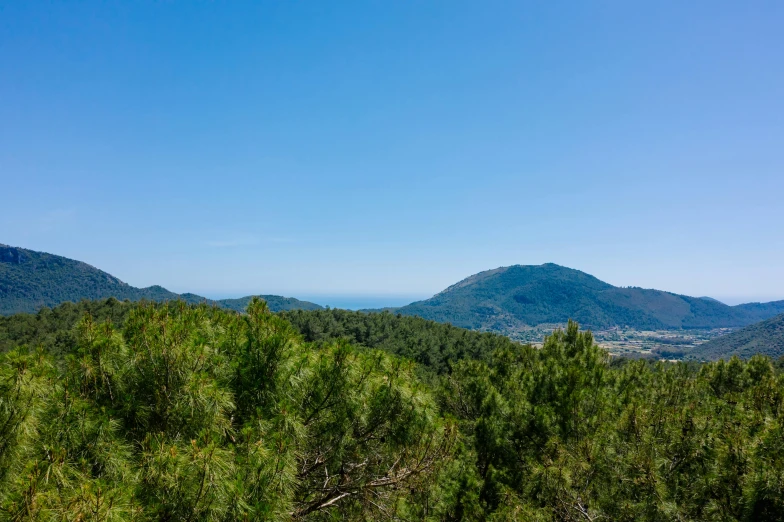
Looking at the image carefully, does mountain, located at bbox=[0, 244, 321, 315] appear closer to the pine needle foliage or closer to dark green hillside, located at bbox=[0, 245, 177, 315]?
dark green hillside, located at bbox=[0, 245, 177, 315]

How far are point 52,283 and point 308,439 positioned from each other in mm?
178285

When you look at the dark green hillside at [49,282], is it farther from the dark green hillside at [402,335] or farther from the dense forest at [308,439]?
the dense forest at [308,439]

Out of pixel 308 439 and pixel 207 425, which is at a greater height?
pixel 207 425

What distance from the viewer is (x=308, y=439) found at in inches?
176

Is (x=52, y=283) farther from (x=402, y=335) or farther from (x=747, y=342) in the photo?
(x=747, y=342)

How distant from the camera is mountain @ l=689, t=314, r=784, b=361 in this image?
420ft

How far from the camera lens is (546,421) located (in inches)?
302

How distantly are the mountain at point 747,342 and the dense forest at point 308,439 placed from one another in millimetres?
151930

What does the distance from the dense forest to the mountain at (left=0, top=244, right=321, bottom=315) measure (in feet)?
403

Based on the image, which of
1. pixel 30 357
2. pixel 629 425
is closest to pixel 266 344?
pixel 30 357

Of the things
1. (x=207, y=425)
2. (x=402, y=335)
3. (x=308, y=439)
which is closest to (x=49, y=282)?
(x=402, y=335)

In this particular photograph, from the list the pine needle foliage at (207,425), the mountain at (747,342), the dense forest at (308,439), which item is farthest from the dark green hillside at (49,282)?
the mountain at (747,342)

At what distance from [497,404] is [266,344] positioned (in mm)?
6198

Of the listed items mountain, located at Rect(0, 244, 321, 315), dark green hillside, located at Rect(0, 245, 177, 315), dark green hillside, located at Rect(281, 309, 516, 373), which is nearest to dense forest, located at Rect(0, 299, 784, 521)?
dark green hillside, located at Rect(281, 309, 516, 373)
